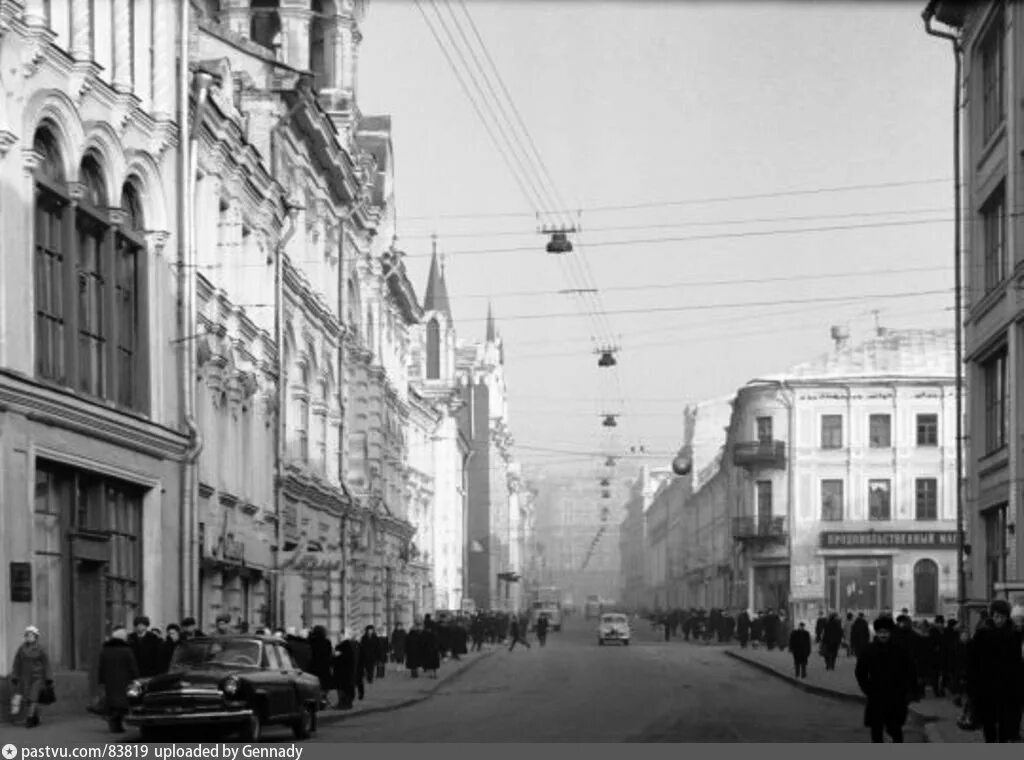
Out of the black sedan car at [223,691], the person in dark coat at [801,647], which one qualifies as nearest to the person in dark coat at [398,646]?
the person in dark coat at [801,647]

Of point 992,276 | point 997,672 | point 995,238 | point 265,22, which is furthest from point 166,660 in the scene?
point 265,22

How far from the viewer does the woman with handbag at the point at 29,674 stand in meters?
26.3

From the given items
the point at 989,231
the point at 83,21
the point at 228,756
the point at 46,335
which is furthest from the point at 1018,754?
the point at 989,231

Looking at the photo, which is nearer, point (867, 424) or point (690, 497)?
point (867, 424)

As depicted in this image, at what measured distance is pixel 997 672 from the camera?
23.3m

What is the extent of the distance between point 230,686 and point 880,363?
2815 inches

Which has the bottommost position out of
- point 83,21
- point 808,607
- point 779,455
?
point 808,607

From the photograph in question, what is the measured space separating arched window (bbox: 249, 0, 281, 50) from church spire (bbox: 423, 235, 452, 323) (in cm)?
5822

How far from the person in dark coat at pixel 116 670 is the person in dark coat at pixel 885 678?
956 cm

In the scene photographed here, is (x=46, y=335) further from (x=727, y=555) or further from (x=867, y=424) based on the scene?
(x=727, y=555)

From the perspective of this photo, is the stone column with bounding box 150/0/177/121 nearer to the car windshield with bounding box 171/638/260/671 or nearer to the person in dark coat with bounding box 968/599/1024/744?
the car windshield with bounding box 171/638/260/671

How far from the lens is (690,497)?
137500 millimetres

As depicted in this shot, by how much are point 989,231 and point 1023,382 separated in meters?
5.60

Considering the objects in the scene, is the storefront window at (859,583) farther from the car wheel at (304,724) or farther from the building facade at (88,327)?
the car wheel at (304,724)
